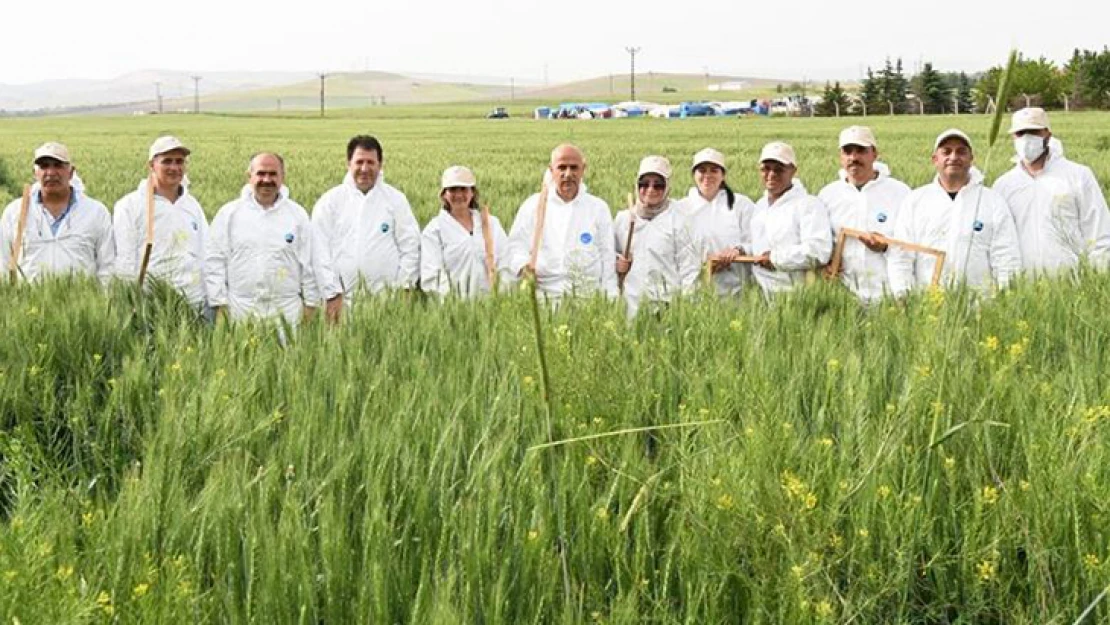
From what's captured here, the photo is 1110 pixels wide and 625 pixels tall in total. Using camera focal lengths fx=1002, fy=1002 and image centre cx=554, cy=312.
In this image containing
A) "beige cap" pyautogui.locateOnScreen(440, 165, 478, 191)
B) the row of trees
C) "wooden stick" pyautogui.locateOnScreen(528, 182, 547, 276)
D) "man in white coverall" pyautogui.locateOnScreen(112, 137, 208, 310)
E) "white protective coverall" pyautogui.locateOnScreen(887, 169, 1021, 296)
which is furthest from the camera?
the row of trees

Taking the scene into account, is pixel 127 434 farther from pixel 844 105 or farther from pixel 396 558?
pixel 844 105

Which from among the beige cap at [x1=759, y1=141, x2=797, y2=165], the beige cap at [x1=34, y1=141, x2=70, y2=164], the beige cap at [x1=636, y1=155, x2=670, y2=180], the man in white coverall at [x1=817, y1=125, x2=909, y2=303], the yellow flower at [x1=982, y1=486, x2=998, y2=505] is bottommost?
the yellow flower at [x1=982, y1=486, x2=998, y2=505]

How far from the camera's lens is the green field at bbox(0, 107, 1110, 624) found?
1.80m

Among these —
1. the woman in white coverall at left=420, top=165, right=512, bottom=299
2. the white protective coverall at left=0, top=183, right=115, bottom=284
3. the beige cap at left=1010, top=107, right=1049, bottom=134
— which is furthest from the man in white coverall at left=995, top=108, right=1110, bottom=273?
the white protective coverall at left=0, top=183, right=115, bottom=284

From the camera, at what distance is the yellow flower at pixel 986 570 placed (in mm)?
1795

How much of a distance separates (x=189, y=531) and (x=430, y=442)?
1.96 ft

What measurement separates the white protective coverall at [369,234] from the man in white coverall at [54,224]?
4.52 feet

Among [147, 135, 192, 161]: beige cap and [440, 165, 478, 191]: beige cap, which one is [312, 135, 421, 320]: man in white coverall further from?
[147, 135, 192, 161]: beige cap

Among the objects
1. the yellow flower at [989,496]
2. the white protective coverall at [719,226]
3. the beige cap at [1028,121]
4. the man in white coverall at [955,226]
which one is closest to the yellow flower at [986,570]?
the yellow flower at [989,496]

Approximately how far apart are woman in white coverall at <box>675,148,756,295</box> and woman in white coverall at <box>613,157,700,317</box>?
0.12 m

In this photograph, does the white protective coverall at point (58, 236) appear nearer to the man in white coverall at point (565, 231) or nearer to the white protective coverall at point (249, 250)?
the white protective coverall at point (249, 250)

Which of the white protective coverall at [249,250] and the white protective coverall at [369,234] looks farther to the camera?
the white protective coverall at [369,234]

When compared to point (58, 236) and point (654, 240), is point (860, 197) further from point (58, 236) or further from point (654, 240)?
point (58, 236)

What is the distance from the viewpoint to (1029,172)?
6195 millimetres
